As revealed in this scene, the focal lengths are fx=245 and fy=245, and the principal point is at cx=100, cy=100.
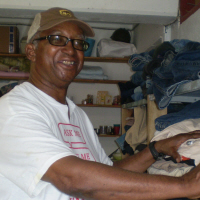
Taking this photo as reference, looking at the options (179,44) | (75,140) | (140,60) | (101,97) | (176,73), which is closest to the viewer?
(75,140)

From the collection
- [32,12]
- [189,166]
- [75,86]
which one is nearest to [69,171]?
[189,166]

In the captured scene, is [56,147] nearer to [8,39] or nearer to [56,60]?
[56,60]

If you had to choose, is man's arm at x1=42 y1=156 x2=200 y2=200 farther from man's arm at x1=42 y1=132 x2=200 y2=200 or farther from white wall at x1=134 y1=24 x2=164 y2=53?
white wall at x1=134 y1=24 x2=164 y2=53

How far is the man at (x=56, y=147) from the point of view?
0.67 metres

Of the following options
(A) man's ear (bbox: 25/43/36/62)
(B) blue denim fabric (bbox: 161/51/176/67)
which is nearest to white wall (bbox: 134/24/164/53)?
(B) blue denim fabric (bbox: 161/51/176/67)

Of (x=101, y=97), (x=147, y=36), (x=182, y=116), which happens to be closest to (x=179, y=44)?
(x=182, y=116)

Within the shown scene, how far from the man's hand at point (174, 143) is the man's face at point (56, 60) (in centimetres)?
53

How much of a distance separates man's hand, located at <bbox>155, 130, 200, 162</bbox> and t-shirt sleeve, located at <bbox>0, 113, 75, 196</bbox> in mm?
538

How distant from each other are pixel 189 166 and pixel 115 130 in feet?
8.42

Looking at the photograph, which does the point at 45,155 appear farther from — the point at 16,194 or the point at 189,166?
the point at 189,166

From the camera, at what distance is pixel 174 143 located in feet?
3.51

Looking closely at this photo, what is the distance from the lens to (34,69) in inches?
46.5

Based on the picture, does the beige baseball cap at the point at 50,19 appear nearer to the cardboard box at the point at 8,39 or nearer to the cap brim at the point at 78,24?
the cap brim at the point at 78,24

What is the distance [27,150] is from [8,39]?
3.09 metres
